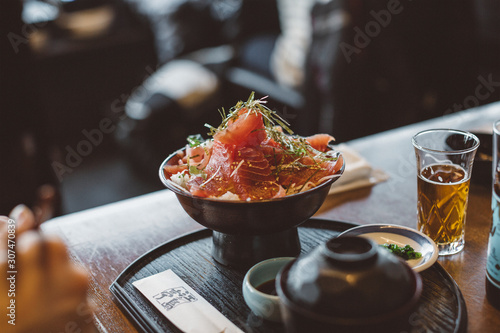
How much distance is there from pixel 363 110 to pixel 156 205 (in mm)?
2309

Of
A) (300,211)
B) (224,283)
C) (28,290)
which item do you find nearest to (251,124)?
(300,211)

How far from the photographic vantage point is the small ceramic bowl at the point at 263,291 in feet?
3.03

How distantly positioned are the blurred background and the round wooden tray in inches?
47.7

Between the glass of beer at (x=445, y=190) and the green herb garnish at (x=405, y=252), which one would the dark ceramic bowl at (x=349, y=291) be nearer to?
the green herb garnish at (x=405, y=252)

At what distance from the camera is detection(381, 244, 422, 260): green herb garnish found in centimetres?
107

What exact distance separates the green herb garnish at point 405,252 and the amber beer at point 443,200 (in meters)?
0.14

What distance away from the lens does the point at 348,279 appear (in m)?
0.74

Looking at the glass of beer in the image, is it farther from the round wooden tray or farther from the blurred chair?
the blurred chair

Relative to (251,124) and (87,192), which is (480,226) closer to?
(251,124)

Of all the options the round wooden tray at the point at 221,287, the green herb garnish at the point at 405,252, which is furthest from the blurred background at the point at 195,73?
the green herb garnish at the point at 405,252

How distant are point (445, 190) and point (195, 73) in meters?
3.03

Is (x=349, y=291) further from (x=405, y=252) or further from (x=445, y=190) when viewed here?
(x=445, y=190)

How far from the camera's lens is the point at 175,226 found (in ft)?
4.63

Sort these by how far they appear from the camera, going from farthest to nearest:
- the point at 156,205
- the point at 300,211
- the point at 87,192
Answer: the point at 87,192 < the point at 156,205 < the point at 300,211
